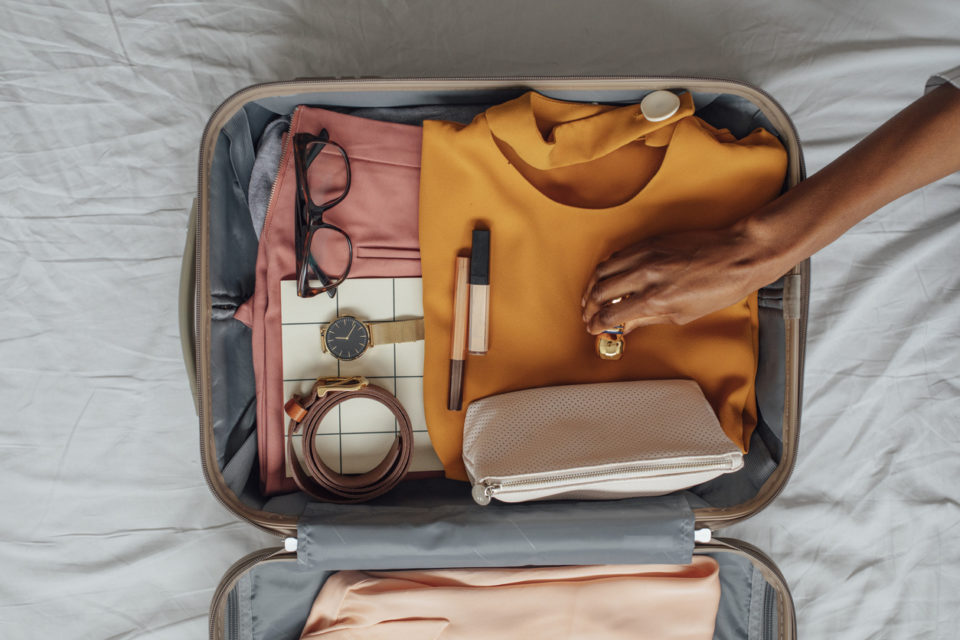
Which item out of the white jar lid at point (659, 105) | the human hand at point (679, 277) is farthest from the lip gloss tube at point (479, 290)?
the white jar lid at point (659, 105)

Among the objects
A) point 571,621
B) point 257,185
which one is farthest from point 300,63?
point 571,621

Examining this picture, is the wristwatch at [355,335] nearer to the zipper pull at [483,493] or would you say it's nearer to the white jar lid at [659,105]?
the zipper pull at [483,493]

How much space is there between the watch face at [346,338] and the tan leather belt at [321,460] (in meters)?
0.04

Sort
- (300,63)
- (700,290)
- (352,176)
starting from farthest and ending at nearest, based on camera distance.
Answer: (300,63), (352,176), (700,290)

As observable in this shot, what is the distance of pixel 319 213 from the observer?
0.82 m

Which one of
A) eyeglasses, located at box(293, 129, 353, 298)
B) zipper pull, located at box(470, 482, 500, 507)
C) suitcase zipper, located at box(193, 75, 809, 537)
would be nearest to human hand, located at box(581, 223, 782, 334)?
suitcase zipper, located at box(193, 75, 809, 537)

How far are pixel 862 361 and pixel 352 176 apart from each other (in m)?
0.90

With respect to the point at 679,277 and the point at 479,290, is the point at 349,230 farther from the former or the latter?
the point at 679,277

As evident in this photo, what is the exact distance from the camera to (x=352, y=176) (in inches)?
34.0

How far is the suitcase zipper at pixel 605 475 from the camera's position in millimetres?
733

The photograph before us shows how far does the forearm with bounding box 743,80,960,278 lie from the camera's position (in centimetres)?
63

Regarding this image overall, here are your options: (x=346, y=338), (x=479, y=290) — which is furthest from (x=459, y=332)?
(x=346, y=338)

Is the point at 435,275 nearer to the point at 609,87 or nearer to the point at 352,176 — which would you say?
the point at 352,176

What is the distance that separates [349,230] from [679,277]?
455 mm
